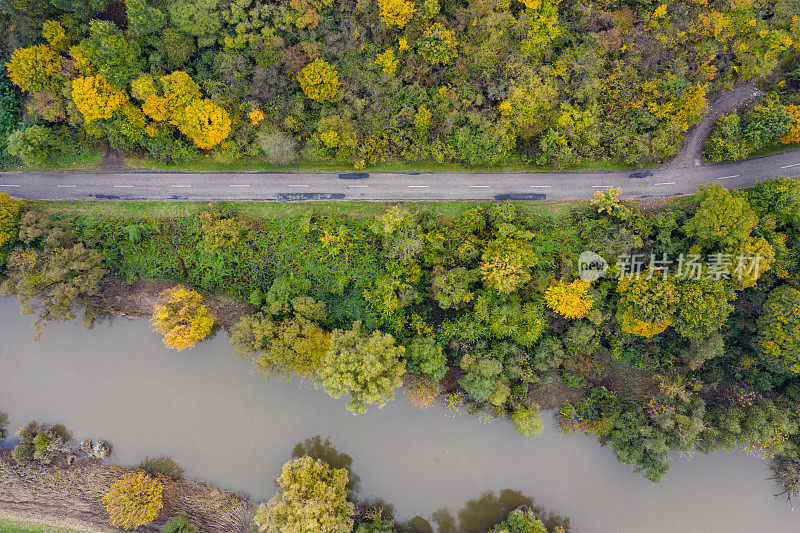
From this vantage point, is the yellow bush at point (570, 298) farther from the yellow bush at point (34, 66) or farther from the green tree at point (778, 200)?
the yellow bush at point (34, 66)

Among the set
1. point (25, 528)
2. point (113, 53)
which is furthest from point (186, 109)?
point (25, 528)

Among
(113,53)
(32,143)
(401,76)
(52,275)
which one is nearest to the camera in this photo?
(113,53)

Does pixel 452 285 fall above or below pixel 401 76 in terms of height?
below

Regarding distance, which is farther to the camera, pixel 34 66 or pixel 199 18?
pixel 34 66

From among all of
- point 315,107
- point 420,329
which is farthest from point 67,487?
point 315,107

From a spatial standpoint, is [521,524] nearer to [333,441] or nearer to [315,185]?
[333,441]

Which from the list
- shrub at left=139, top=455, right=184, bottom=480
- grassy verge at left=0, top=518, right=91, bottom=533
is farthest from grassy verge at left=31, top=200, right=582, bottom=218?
grassy verge at left=0, top=518, right=91, bottom=533

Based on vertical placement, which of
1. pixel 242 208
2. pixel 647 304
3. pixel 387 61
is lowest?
pixel 647 304
